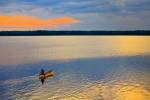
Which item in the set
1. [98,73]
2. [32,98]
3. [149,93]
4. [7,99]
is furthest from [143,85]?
[7,99]

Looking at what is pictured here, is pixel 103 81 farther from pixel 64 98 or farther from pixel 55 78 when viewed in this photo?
pixel 64 98

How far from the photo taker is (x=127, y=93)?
1398 inches

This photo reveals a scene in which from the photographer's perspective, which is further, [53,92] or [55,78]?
[55,78]

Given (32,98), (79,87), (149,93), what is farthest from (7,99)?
(149,93)

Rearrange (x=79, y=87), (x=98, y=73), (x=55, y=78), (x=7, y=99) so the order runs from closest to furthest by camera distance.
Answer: (x=7, y=99), (x=79, y=87), (x=55, y=78), (x=98, y=73)

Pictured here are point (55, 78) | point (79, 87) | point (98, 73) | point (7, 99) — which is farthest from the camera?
point (98, 73)

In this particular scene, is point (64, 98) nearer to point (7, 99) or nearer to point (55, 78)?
point (7, 99)

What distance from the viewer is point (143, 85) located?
3975cm

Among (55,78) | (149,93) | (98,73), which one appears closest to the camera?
(149,93)

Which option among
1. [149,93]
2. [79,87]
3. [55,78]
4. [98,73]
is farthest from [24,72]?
[149,93]

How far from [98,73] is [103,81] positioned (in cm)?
706

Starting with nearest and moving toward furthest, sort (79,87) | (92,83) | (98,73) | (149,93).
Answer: (149,93) → (79,87) → (92,83) → (98,73)

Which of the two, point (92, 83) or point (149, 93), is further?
point (92, 83)

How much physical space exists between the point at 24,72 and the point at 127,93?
816 inches
